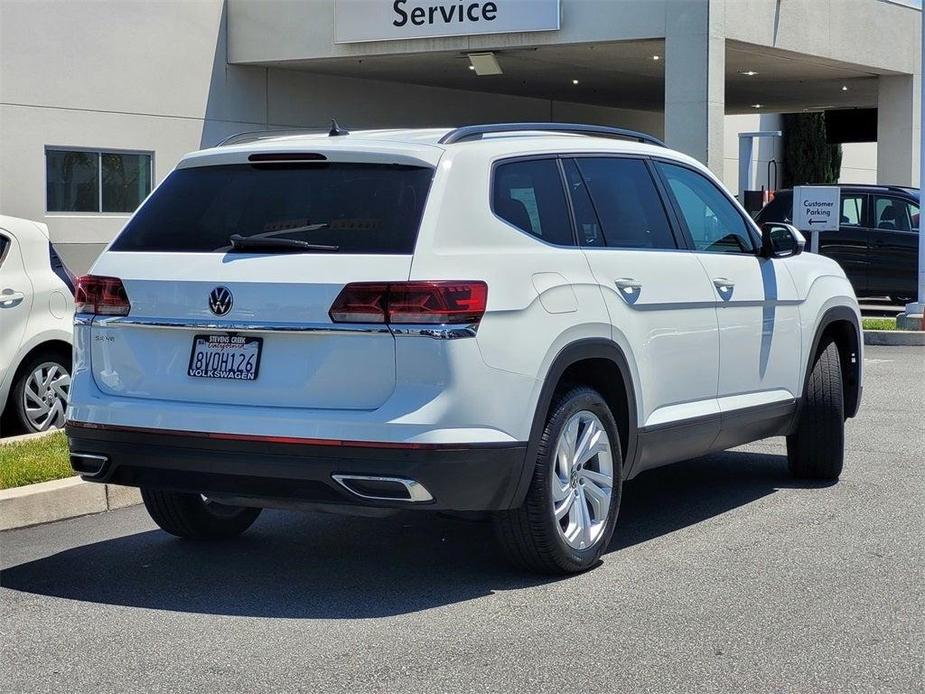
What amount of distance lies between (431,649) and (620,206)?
2.55 metres

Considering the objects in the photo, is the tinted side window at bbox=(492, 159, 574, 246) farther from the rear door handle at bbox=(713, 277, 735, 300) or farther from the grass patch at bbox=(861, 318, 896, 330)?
the grass patch at bbox=(861, 318, 896, 330)

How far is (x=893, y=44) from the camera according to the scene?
2912 centimetres

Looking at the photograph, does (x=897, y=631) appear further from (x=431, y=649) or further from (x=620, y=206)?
(x=620, y=206)

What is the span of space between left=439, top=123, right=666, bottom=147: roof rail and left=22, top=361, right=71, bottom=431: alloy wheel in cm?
451

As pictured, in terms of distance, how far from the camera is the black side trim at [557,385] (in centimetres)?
591

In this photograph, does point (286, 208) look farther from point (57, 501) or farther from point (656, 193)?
point (57, 501)

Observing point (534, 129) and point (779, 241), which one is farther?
point (779, 241)

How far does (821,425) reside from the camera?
838 cm

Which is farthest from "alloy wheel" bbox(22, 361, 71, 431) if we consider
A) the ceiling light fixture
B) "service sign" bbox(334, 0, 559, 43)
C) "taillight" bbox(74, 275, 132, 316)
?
the ceiling light fixture

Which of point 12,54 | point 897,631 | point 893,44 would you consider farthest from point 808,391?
point 893,44

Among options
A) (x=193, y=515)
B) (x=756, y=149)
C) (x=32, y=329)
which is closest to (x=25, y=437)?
(x=32, y=329)

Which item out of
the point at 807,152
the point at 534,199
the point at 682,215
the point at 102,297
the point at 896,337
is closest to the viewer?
the point at 102,297

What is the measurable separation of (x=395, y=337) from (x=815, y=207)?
1506 cm

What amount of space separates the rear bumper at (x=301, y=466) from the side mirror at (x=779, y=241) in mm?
2717
